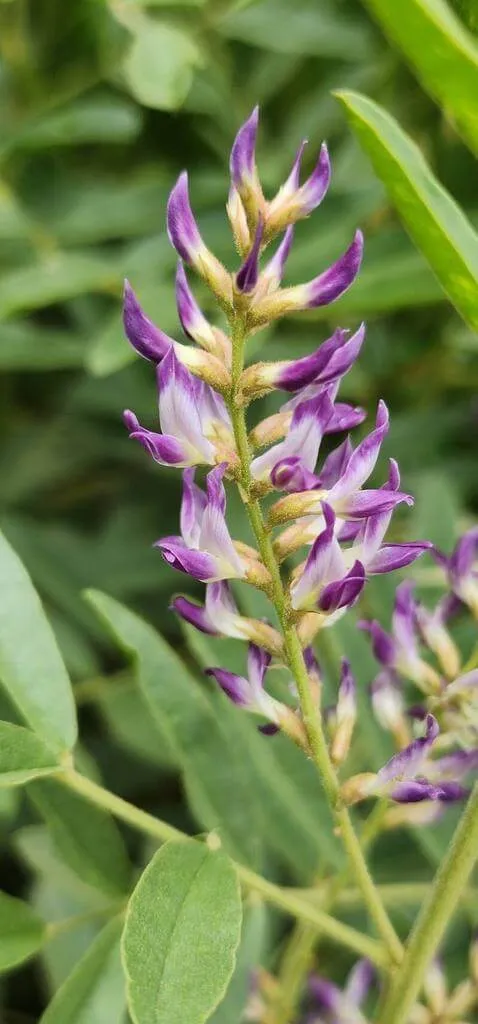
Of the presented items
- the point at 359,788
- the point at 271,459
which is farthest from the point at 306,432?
the point at 359,788

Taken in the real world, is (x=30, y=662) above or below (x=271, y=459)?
below

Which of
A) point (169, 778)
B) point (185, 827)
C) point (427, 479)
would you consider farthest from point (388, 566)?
point (169, 778)

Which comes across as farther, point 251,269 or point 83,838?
point 83,838

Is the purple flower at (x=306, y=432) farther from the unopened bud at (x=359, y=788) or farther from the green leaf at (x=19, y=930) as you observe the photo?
the green leaf at (x=19, y=930)

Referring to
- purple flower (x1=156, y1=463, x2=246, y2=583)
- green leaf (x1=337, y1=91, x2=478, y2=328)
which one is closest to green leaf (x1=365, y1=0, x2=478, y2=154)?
green leaf (x1=337, y1=91, x2=478, y2=328)

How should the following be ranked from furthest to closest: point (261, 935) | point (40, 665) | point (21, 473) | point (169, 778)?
point (21, 473) < point (169, 778) < point (261, 935) < point (40, 665)

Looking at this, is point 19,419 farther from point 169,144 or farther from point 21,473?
point 169,144

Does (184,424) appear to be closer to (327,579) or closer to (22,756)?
(327,579)
